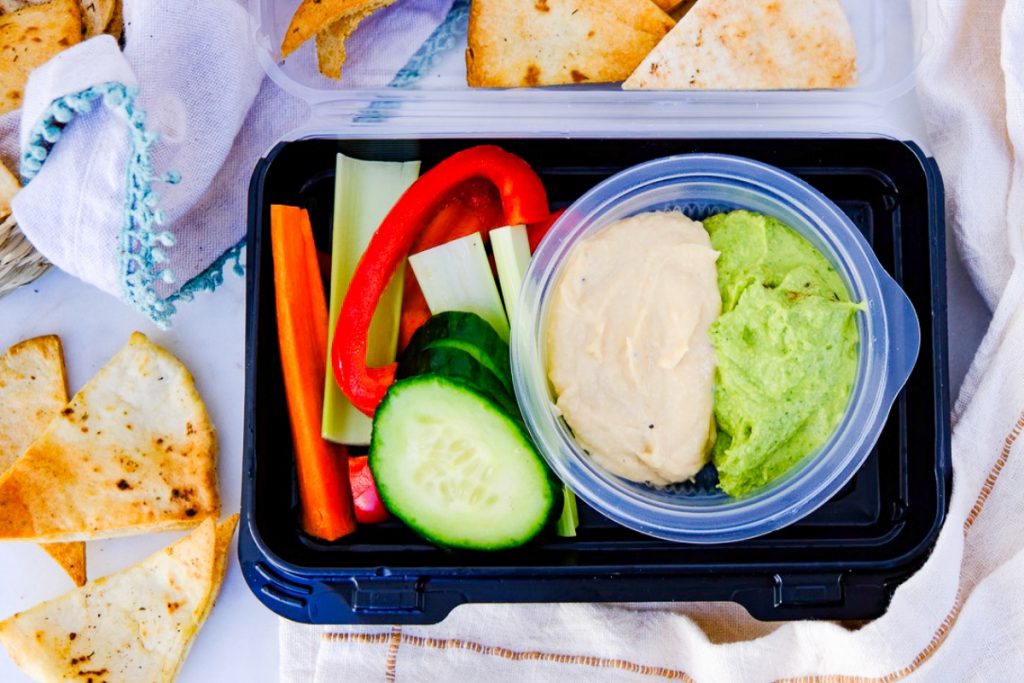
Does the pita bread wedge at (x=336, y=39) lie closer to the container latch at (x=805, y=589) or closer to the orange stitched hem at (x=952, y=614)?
the container latch at (x=805, y=589)

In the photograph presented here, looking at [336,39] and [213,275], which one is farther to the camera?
[213,275]

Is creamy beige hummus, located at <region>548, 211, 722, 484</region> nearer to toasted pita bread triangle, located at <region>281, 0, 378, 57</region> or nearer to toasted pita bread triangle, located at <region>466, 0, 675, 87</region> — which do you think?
toasted pita bread triangle, located at <region>466, 0, 675, 87</region>

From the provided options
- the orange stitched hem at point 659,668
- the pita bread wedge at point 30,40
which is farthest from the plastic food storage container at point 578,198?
the pita bread wedge at point 30,40

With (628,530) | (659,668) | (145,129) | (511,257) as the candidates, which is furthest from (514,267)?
(659,668)

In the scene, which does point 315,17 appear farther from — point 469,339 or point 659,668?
point 659,668

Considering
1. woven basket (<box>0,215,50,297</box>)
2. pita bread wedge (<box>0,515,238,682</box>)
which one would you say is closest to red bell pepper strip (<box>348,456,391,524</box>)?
pita bread wedge (<box>0,515,238,682</box>)

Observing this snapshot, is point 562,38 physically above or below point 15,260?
above

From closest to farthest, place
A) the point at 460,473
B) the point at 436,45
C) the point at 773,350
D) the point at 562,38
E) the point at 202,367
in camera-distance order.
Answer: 1. the point at 773,350
2. the point at 460,473
3. the point at 562,38
4. the point at 436,45
5. the point at 202,367
